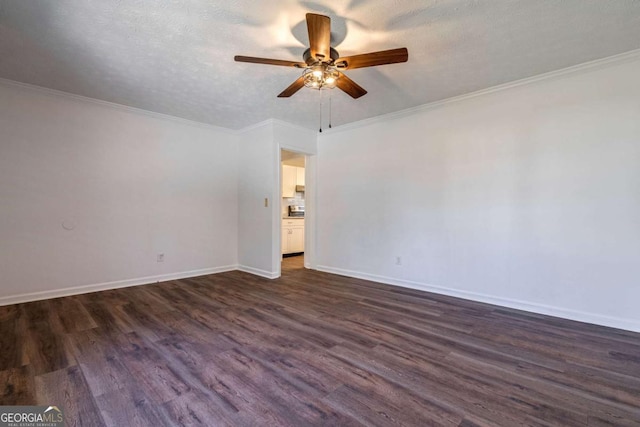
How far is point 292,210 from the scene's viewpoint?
743 centimetres

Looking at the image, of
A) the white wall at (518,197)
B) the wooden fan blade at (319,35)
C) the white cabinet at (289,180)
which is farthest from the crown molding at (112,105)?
the wooden fan blade at (319,35)

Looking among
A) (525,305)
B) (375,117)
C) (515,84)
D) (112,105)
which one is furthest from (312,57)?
(525,305)

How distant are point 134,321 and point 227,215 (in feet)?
8.30

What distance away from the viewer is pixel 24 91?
3.25 m

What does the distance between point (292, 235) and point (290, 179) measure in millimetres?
1481

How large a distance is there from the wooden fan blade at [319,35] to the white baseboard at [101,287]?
3846 millimetres

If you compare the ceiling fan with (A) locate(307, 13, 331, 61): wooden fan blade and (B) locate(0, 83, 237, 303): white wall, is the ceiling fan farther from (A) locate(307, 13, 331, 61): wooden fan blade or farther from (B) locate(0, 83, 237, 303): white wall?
(B) locate(0, 83, 237, 303): white wall

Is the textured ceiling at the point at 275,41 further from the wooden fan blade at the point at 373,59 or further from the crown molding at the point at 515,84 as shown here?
the wooden fan blade at the point at 373,59

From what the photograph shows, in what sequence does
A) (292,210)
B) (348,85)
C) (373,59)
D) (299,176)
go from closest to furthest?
(373,59) → (348,85) → (292,210) → (299,176)

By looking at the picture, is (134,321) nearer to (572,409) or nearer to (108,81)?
(108,81)

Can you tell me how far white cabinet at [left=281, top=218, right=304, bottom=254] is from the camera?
22.2ft

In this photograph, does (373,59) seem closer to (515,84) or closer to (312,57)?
(312,57)

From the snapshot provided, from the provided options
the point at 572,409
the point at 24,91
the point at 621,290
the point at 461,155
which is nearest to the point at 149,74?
the point at 24,91

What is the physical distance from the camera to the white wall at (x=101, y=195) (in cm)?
→ 323
